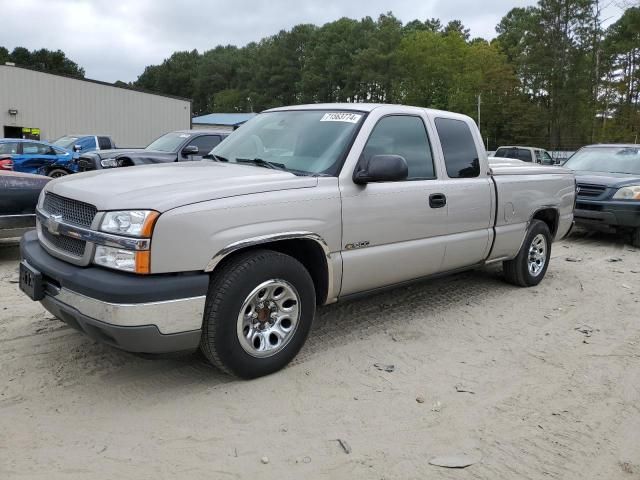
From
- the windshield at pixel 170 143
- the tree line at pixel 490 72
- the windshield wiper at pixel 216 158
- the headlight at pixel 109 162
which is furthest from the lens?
the tree line at pixel 490 72

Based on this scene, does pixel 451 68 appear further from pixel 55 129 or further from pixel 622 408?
pixel 622 408

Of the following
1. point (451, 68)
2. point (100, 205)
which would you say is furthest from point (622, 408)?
point (451, 68)

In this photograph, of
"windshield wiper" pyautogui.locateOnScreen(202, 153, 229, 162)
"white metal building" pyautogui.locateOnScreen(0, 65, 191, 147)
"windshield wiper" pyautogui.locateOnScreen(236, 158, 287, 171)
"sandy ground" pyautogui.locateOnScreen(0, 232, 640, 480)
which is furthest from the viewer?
"white metal building" pyautogui.locateOnScreen(0, 65, 191, 147)

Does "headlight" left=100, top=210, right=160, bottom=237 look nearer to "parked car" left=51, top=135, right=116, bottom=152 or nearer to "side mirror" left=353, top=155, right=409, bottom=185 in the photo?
"side mirror" left=353, top=155, right=409, bottom=185

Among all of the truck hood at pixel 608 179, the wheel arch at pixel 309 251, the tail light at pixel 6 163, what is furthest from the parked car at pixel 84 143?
the wheel arch at pixel 309 251

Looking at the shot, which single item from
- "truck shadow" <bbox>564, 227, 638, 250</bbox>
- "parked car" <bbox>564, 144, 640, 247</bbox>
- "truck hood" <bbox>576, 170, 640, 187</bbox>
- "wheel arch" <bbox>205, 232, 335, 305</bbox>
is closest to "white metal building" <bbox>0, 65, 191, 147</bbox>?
"truck shadow" <bbox>564, 227, 638, 250</bbox>

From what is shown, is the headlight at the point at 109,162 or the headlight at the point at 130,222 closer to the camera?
the headlight at the point at 130,222

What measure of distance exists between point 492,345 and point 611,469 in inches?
66.5

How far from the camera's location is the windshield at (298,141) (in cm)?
413

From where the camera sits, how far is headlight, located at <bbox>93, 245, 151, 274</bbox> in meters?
3.07

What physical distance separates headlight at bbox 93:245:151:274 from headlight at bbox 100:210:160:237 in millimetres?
100

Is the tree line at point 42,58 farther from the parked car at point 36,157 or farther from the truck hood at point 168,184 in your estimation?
the truck hood at point 168,184

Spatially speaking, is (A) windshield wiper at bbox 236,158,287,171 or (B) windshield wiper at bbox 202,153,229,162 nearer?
(A) windshield wiper at bbox 236,158,287,171

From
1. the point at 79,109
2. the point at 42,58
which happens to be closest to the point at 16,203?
the point at 79,109
